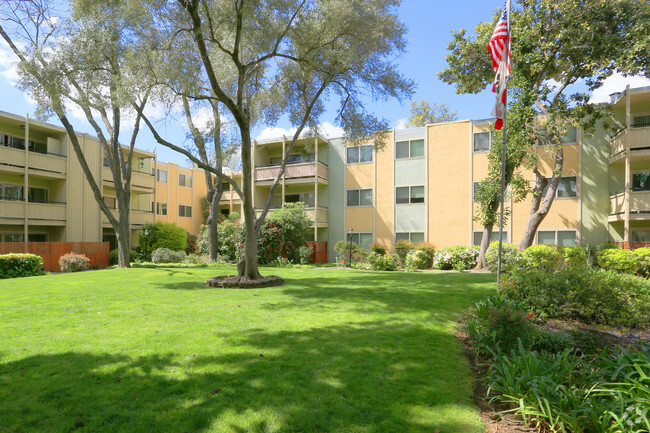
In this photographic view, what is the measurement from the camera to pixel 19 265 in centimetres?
1703

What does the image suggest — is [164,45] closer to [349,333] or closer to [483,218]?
[349,333]

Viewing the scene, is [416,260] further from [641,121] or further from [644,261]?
[641,121]

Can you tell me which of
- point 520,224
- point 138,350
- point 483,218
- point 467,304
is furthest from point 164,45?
point 520,224

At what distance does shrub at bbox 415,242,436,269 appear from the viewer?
21.7 m

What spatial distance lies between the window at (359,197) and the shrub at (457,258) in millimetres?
6920

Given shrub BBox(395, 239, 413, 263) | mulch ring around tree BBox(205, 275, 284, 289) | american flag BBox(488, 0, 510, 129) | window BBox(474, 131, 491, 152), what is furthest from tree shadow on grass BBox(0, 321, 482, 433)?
window BBox(474, 131, 491, 152)

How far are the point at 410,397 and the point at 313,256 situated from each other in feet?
68.9

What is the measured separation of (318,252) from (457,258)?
9679 millimetres

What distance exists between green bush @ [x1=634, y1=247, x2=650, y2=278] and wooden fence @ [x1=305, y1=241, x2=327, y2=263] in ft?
56.2

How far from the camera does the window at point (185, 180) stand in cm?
3602

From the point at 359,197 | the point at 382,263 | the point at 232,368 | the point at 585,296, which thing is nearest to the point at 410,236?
the point at 359,197

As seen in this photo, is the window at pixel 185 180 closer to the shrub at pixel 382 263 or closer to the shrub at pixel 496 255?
the shrub at pixel 382 263

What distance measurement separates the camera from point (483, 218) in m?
17.7

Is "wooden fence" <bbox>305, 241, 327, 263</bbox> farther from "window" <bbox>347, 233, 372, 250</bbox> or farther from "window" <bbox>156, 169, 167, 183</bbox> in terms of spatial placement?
"window" <bbox>156, 169, 167, 183</bbox>
